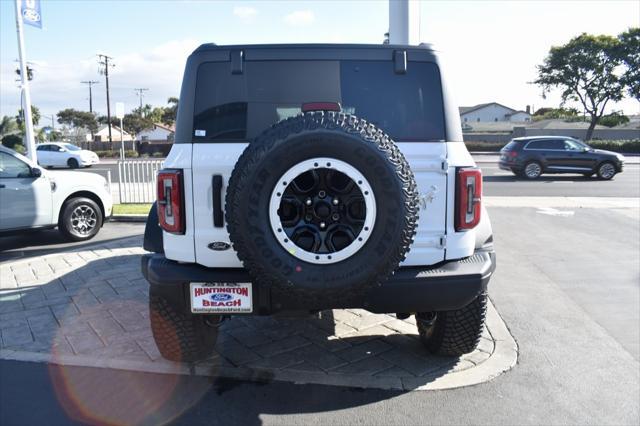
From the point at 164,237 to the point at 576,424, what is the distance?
8.67 ft

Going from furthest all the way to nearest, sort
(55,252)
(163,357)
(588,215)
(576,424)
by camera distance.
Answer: (588,215), (55,252), (163,357), (576,424)

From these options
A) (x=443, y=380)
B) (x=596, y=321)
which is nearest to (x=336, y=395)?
(x=443, y=380)

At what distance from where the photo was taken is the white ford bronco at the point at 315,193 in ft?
8.50

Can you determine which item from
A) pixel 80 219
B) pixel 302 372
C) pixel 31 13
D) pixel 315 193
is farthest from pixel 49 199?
pixel 315 193

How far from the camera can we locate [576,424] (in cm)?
292

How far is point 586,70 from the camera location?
147 feet

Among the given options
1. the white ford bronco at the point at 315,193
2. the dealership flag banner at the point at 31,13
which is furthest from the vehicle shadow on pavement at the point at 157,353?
the dealership flag banner at the point at 31,13

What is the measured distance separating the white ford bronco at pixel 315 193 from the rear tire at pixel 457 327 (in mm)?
22

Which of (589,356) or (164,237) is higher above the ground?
(164,237)

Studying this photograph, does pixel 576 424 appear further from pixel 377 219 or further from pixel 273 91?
pixel 273 91

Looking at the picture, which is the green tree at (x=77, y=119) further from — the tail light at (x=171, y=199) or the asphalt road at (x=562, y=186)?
the tail light at (x=171, y=199)

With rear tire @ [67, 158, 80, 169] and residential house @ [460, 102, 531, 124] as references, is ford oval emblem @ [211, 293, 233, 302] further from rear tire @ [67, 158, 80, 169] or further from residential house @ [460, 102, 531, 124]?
residential house @ [460, 102, 531, 124]

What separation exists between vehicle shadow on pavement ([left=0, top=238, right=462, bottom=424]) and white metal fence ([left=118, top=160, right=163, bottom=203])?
6.29 meters

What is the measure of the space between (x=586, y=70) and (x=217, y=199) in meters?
49.7
